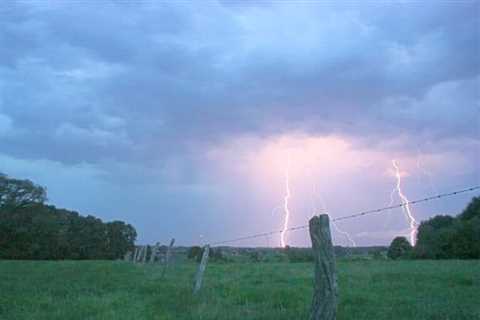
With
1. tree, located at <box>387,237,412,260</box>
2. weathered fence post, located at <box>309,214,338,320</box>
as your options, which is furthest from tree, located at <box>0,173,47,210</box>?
weathered fence post, located at <box>309,214,338,320</box>

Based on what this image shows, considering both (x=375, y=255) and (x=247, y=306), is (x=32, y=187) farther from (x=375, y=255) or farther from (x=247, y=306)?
(x=247, y=306)

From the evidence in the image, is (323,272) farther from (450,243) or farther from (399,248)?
(399,248)

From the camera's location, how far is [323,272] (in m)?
7.85

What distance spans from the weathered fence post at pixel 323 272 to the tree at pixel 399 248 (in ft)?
153

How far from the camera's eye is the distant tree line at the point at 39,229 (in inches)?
2249

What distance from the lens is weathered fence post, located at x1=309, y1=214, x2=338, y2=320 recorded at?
7.72 m

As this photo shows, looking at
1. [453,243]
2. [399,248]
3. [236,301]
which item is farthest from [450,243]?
[236,301]

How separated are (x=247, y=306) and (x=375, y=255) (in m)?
41.9

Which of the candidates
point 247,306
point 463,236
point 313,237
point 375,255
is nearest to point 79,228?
point 375,255

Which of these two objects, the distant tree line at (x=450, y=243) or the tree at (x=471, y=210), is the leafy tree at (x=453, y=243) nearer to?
the distant tree line at (x=450, y=243)

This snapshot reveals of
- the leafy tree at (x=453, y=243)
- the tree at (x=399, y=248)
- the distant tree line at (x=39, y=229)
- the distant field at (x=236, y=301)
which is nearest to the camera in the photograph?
the distant field at (x=236, y=301)

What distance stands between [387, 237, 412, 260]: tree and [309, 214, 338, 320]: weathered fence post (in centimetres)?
4671

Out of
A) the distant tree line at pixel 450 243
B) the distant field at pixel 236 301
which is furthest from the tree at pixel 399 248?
the distant field at pixel 236 301

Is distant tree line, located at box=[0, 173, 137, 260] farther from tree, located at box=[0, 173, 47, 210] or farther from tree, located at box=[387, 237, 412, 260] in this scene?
tree, located at box=[387, 237, 412, 260]
